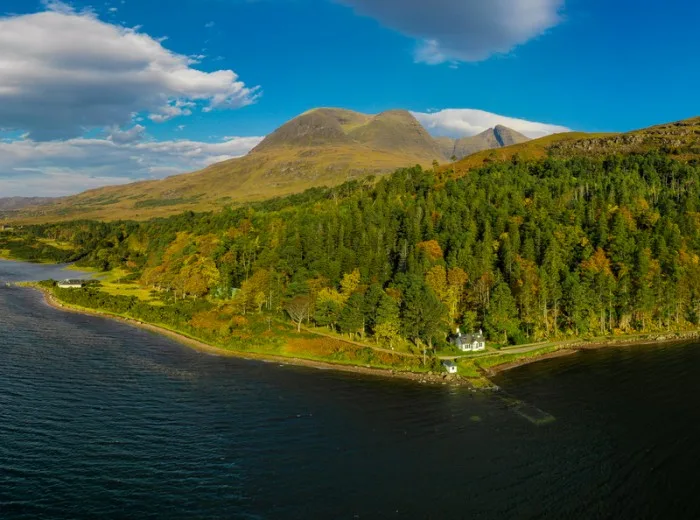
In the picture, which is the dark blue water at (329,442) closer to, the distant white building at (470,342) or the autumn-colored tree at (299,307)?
the distant white building at (470,342)

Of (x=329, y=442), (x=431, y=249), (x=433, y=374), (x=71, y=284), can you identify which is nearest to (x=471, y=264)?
(x=431, y=249)

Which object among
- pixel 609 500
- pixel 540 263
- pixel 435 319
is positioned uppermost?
pixel 540 263

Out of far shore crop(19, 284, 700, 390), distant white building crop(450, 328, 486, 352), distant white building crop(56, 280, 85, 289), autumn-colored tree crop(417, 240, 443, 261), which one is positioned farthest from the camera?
distant white building crop(56, 280, 85, 289)

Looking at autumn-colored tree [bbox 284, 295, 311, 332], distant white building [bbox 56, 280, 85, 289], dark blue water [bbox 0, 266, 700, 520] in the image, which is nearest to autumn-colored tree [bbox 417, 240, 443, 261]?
autumn-colored tree [bbox 284, 295, 311, 332]

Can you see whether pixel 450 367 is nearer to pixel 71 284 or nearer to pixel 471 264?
pixel 471 264

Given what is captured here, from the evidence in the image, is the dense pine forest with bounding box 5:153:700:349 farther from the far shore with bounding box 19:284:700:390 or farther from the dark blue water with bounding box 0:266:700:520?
the dark blue water with bounding box 0:266:700:520

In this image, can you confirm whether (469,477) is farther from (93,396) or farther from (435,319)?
(93,396)

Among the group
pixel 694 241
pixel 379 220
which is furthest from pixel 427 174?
pixel 694 241
